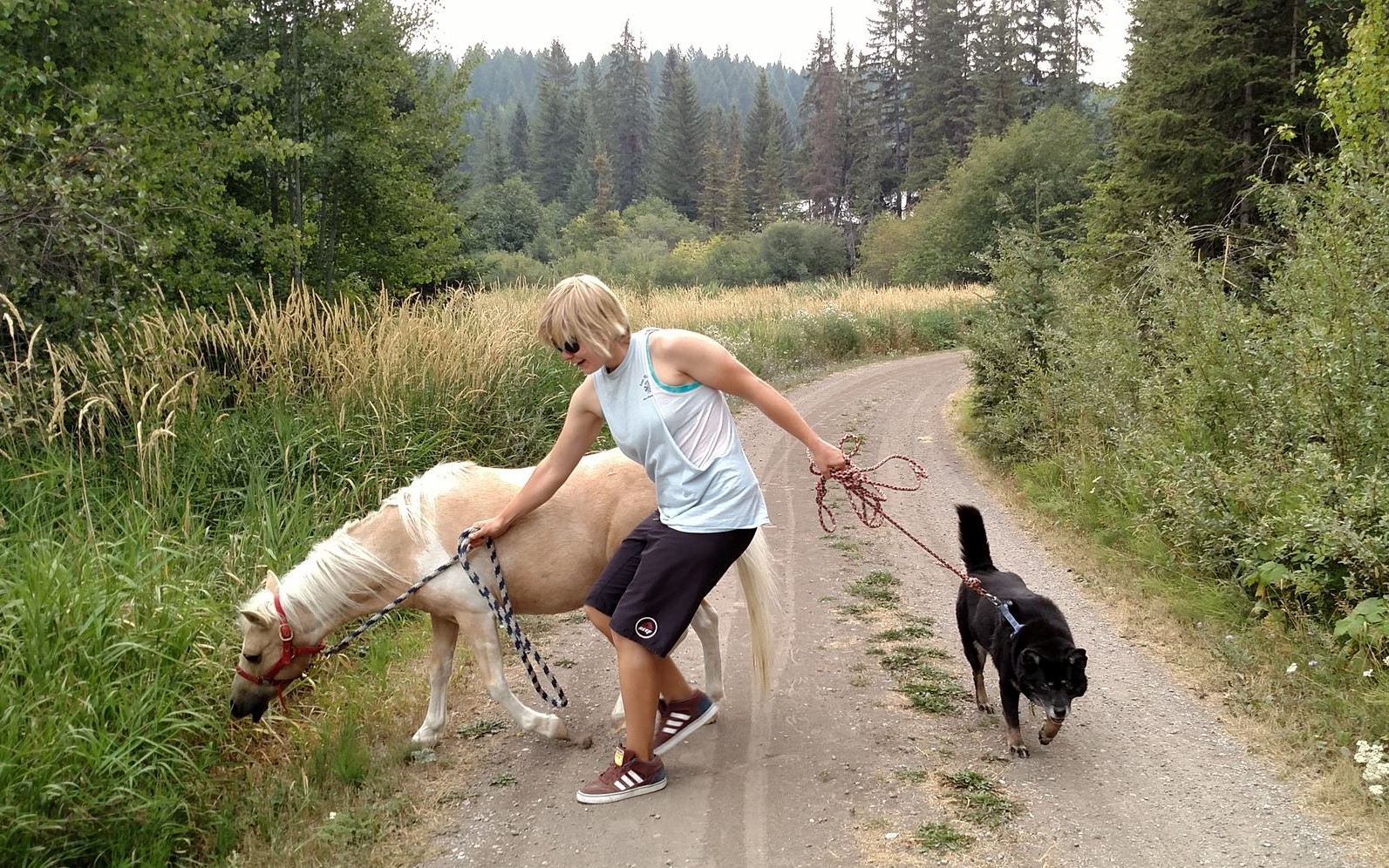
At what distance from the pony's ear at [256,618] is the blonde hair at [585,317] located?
5.72ft

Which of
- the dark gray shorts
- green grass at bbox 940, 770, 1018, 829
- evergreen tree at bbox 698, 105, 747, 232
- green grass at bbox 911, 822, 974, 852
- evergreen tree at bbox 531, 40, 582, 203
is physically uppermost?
evergreen tree at bbox 531, 40, 582, 203

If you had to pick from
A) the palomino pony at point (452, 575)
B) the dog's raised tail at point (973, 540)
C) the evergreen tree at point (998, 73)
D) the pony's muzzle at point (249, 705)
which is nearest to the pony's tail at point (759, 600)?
the palomino pony at point (452, 575)

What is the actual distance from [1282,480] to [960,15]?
207ft

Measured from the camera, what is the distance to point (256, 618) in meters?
3.53

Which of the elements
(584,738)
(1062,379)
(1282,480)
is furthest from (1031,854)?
(1062,379)

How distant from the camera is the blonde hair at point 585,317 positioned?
10.1 ft

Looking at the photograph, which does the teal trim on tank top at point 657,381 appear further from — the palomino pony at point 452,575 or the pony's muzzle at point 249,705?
the pony's muzzle at point 249,705

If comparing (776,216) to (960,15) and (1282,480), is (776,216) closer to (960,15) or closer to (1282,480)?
(960,15)

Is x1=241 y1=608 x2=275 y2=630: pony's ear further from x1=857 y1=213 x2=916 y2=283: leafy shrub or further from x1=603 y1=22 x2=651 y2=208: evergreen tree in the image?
x1=603 y1=22 x2=651 y2=208: evergreen tree

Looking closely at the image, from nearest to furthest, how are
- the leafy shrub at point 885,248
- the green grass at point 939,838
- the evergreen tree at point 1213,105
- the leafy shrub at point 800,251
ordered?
1. the green grass at point 939,838
2. the evergreen tree at point 1213,105
3. the leafy shrub at point 885,248
4. the leafy shrub at point 800,251

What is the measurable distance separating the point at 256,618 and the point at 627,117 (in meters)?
98.5

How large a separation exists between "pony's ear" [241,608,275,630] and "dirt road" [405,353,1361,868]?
1.00 meters

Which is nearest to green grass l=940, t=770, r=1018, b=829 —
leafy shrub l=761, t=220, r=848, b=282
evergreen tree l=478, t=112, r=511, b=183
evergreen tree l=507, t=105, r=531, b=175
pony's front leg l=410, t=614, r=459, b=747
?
pony's front leg l=410, t=614, r=459, b=747

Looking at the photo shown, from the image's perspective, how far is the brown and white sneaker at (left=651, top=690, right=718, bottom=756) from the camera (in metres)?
3.66
